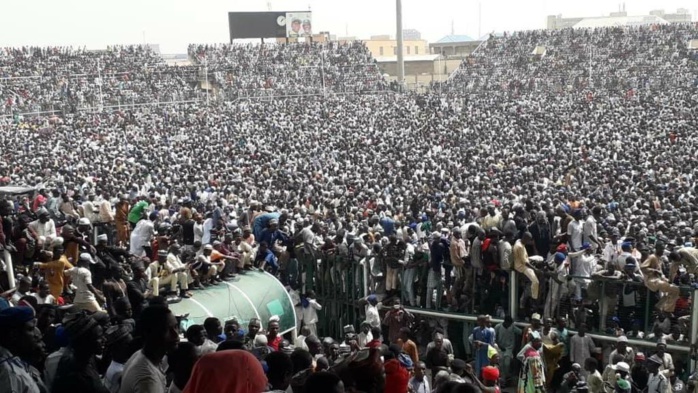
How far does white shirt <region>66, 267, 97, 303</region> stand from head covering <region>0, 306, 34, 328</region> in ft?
12.6

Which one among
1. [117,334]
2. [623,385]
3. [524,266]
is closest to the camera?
[117,334]

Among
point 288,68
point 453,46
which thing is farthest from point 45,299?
point 453,46

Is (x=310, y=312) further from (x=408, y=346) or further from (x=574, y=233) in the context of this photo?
(x=574, y=233)

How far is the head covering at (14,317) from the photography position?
3.82 m

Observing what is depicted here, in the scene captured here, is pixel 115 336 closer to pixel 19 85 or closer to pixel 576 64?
pixel 19 85

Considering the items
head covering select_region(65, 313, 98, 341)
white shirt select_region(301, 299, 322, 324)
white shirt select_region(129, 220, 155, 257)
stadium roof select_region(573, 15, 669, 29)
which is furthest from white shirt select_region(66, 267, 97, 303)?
stadium roof select_region(573, 15, 669, 29)

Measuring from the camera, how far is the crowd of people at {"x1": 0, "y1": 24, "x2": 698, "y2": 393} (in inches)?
173

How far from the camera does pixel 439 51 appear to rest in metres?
73.1

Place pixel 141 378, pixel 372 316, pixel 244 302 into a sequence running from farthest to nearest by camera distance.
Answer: pixel 372 316
pixel 244 302
pixel 141 378

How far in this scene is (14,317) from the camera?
3830 mm

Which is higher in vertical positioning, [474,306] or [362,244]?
[362,244]

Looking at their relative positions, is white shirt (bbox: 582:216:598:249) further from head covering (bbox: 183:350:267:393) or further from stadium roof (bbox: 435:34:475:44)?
stadium roof (bbox: 435:34:475:44)

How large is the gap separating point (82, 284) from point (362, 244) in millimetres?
3909

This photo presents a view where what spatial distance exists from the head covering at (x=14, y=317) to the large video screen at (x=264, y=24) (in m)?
52.3
